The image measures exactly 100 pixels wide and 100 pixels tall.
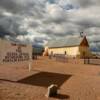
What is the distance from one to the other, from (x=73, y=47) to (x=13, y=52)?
2016 inches

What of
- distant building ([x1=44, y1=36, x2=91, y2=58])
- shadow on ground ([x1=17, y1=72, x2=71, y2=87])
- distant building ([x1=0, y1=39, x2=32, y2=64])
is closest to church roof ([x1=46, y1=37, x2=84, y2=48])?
distant building ([x1=44, y1=36, x2=91, y2=58])

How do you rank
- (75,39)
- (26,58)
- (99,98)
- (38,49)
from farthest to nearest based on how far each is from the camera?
(38,49) < (75,39) < (26,58) < (99,98)

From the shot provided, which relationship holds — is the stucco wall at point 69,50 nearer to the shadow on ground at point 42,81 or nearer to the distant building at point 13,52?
the distant building at point 13,52

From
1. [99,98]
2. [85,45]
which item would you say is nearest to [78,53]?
[85,45]

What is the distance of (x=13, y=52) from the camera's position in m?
17.4

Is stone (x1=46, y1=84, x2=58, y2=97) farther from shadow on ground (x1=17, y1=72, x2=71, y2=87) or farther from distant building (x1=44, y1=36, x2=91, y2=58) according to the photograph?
distant building (x1=44, y1=36, x2=91, y2=58)

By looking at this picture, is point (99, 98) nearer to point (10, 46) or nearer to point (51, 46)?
point (10, 46)

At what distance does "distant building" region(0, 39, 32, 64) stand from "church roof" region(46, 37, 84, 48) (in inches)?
1803

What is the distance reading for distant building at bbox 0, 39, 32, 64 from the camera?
15747 mm

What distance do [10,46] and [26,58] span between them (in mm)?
4055

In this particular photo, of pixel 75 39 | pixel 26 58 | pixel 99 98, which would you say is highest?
pixel 75 39

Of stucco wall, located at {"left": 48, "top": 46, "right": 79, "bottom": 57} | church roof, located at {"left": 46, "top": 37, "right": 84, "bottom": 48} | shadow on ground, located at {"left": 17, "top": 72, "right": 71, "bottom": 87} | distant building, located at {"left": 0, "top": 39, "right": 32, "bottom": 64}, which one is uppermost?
church roof, located at {"left": 46, "top": 37, "right": 84, "bottom": 48}

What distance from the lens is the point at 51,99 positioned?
31.7 feet

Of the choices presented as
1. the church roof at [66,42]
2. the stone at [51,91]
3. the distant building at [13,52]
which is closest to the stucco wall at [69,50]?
the church roof at [66,42]
